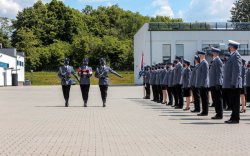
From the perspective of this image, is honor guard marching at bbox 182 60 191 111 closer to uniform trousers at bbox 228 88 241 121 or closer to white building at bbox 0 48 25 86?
uniform trousers at bbox 228 88 241 121

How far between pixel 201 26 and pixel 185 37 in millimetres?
2403

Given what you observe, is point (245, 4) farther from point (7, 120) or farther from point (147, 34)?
point (7, 120)

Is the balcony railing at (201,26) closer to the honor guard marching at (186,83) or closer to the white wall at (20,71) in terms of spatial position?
the white wall at (20,71)

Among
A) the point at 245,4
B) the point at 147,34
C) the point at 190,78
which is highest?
the point at 245,4

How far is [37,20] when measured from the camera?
355ft

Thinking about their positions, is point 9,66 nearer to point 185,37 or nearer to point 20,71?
point 20,71

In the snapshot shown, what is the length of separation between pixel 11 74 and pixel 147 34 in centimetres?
2493

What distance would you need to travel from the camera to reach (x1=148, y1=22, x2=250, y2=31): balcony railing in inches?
2594

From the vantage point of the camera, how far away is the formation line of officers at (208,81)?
1336 cm

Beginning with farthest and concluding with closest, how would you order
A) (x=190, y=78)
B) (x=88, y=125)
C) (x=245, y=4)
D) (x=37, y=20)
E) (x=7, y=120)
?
(x=245, y=4) < (x=37, y=20) < (x=190, y=78) < (x=7, y=120) < (x=88, y=125)

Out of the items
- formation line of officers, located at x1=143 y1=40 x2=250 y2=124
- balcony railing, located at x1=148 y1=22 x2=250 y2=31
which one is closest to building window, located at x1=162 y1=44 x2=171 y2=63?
balcony railing, located at x1=148 y1=22 x2=250 y2=31

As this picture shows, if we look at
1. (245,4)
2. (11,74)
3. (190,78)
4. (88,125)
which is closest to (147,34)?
(11,74)

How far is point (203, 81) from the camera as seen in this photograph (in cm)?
1614

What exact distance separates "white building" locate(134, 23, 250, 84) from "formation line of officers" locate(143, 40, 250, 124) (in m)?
40.4
